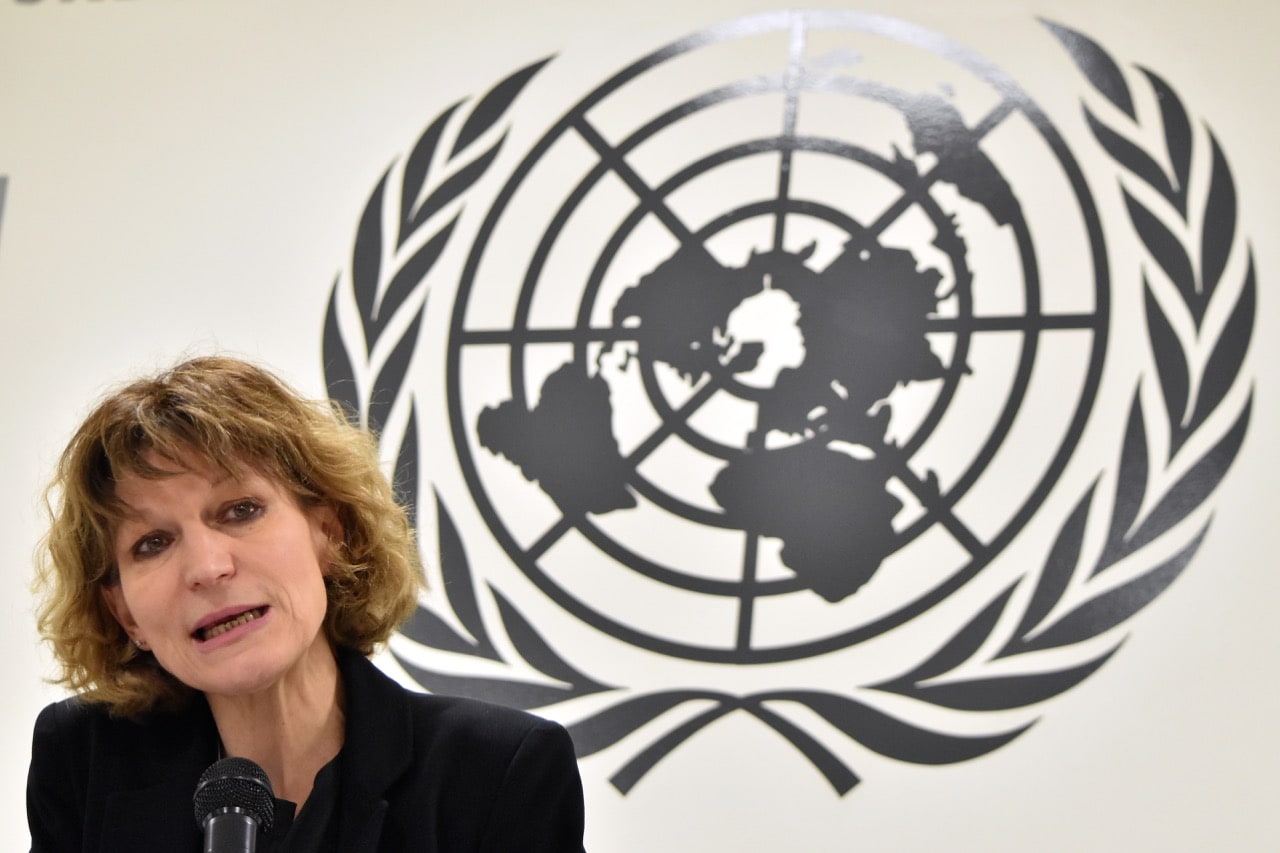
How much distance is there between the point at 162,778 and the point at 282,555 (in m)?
0.32

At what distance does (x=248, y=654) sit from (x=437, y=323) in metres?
1.15

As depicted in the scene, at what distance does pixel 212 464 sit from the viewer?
1.59 meters

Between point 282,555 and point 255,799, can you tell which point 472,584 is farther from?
point 255,799

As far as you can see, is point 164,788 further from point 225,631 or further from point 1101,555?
point 1101,555

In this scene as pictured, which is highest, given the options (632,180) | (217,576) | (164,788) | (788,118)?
(788,118)

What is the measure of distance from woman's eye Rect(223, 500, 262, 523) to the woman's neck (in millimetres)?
197

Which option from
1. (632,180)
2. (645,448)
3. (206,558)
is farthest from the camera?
(632,180)

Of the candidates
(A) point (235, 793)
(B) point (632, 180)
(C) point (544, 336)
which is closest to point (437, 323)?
(C) point (544, 336)

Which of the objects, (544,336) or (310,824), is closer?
(310,824)

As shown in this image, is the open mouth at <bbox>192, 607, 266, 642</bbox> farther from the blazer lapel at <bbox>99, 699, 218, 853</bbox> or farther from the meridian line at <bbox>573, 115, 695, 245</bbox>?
the meridian line at <bbox>573, 115, 695, 245</bbox>

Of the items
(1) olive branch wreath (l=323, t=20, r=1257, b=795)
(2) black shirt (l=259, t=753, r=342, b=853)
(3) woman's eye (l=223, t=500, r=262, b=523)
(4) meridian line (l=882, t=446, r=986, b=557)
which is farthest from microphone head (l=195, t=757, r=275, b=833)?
(4) meridian line (l=882, t=446, r=986, b=557)

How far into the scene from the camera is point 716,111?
257 centimetres

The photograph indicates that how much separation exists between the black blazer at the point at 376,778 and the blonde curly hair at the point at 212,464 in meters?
0.06

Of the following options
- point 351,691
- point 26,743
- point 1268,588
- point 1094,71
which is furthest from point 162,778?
point 1094,71
